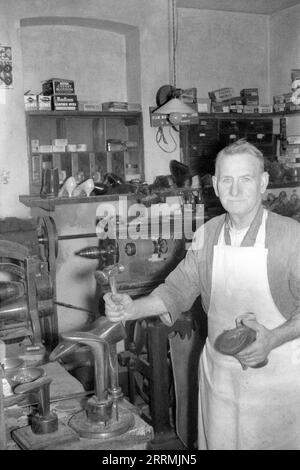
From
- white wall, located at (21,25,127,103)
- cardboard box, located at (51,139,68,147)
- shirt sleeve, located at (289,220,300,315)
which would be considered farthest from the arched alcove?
shirt sleeve, located at (289,220,300,315)

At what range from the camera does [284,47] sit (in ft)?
19.9

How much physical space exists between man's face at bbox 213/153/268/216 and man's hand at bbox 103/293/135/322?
1.44 ft

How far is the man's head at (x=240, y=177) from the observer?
1761mm

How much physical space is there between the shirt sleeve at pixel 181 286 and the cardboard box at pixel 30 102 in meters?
3.21

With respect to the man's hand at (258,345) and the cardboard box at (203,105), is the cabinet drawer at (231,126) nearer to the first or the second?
the cardboard box at (203,105)

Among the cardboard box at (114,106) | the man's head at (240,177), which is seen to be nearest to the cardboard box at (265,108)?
the cardboard box at (114,106)

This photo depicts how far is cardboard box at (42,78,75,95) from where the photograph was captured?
15.9 feet

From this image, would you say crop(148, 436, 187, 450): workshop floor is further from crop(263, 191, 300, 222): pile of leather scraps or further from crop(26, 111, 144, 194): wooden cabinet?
crop(26, 111, 144, 194): wooden cabinet

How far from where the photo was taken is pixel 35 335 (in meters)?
1.89

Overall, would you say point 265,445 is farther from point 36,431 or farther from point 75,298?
point 75,298

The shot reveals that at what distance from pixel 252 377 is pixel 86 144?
3.78m

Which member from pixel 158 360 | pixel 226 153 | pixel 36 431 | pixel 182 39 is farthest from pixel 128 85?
pixel 36 431

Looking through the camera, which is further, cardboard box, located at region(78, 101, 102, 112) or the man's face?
cardboard box, located at region(78, 101, 102, 112)

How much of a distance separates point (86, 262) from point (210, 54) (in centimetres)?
246
